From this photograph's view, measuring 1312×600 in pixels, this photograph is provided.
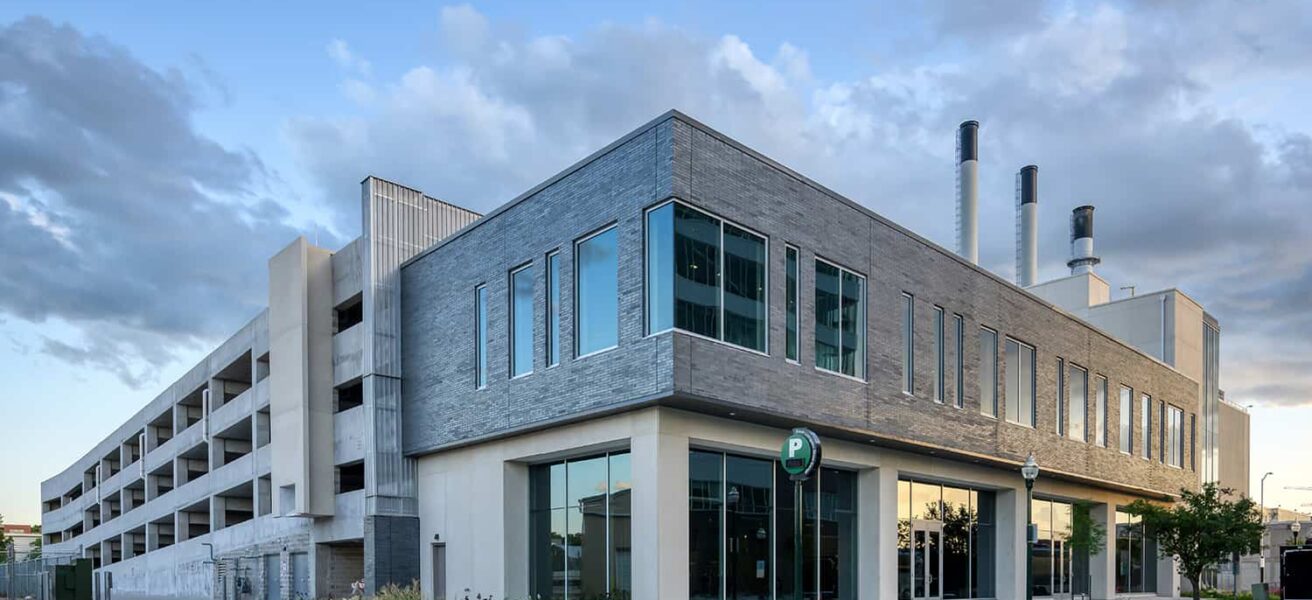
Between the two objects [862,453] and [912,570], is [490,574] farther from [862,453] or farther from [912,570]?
[912,570]

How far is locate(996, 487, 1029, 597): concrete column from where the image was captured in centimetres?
3281

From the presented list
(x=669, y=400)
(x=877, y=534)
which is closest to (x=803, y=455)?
(x=669, y=400)

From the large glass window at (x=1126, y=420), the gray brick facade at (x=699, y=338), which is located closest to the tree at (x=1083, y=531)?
the gray brick facade at (x=699, y=338)

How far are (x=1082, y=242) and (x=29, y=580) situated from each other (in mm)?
53506

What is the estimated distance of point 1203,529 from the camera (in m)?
36.3

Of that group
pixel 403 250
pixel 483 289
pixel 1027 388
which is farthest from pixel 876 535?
pixel 403 250

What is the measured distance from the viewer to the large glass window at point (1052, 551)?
36.3m

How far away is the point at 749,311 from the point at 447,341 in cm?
980

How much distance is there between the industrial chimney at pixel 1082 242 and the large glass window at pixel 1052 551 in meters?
22.2

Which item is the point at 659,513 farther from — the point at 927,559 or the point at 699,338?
the point at 927,559

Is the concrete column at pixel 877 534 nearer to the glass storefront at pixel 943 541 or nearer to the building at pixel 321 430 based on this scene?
the glass storefront at pixel 943 541

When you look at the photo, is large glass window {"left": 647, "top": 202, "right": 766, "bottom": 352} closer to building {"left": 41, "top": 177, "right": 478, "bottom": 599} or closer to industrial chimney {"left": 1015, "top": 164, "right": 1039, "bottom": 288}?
building {"left": 41, "top": 177, "right": 478, "bottom": 599}

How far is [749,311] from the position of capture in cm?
2184

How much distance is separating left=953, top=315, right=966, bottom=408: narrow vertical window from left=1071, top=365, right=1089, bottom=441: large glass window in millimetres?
8497
